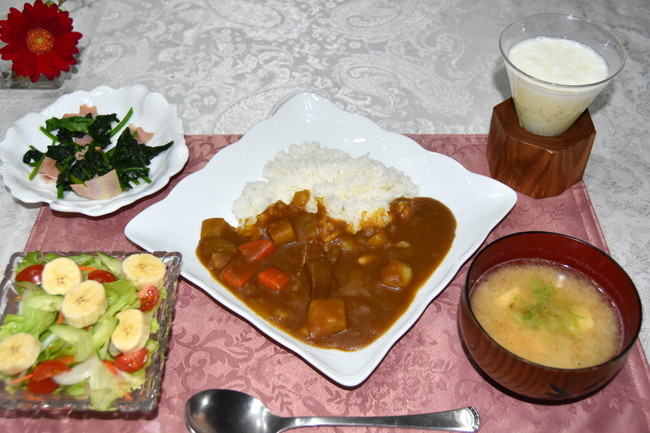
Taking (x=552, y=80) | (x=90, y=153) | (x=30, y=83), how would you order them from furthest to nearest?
(x=30, y=83), (x=90, y=153), (x=552, y=80)

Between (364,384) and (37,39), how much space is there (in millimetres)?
2987

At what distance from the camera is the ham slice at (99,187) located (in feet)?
10.7

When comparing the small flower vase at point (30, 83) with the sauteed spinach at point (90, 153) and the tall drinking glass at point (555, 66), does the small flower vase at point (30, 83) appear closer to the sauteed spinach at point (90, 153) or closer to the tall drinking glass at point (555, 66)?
the sauteed spinach at point (90, 153)

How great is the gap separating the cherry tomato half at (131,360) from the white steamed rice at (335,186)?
997mm

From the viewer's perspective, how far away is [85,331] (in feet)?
8.05

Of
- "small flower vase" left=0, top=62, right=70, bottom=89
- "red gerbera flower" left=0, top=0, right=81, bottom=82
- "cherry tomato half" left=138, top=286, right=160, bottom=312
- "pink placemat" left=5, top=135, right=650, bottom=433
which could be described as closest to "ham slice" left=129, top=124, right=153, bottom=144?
"red gerbera flower" left=0, top=0, right=81, bottom=82

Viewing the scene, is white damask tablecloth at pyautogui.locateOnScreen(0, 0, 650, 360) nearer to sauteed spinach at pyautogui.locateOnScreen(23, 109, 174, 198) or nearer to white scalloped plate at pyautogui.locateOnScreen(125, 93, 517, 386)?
sauteed spinach at pyautogui.locateOnScreen(23, 109, 174, 198)

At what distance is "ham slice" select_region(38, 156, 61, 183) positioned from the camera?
343 centimetres

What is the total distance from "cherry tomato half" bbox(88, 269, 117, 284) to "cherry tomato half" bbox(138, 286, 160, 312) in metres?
0.15

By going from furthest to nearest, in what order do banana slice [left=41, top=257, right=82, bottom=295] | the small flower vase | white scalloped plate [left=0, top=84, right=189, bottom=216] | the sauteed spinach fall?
the small flower vase, the sauteed spinach, white scalloped plate [left=0, top=84, right=189, bottom=216], banana slice [left=41, top=257, right=82, bottom=295]

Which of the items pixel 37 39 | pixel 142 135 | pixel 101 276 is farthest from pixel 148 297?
pixel 37 39

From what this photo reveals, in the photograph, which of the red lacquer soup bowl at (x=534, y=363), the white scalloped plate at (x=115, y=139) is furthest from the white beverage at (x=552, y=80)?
the white scalloped plate at (x=115, y=139)

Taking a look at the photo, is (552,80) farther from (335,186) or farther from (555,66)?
(335,186)

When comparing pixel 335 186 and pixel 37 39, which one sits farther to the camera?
pixel 37 39
